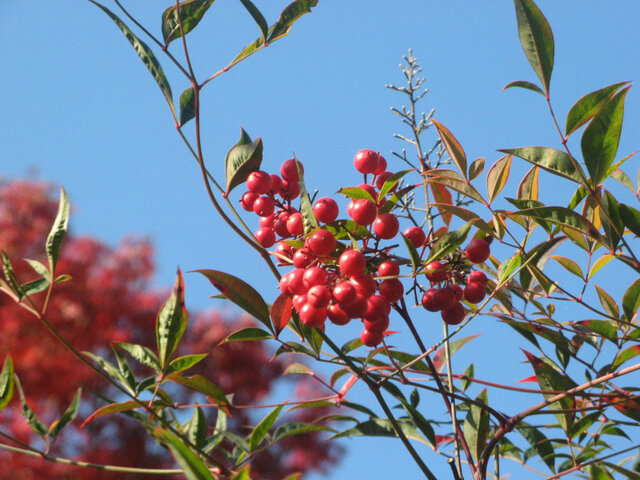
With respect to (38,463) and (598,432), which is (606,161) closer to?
(598,432)

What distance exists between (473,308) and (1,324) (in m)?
5.05

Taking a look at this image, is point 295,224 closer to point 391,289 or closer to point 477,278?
point 391,289

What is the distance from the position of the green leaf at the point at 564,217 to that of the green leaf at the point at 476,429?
0.25 metres

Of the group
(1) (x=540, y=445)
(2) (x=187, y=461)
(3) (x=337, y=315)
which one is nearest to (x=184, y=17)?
(3) (x=337, y=315)

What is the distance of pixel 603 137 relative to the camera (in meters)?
0.56

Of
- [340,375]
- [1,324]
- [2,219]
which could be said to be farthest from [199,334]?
[340,375]

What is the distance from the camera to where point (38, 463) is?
4070 mm

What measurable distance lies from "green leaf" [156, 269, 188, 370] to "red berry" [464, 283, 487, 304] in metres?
0.33

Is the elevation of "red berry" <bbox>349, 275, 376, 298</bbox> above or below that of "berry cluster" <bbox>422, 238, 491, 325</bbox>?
below

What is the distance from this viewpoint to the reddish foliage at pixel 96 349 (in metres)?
4.42

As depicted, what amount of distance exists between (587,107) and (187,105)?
443 millimetres

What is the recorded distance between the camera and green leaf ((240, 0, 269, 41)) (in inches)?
25.8

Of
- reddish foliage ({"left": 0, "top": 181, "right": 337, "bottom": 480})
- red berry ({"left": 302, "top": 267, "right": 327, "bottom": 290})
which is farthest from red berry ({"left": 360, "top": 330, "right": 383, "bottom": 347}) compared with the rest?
reddish foliage ({"left": 0, "top": 181, "right": 337, "bottom": 480})

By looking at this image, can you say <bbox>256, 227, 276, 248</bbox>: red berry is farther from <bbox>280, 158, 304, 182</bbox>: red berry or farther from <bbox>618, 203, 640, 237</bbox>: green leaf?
<bbox>618, 203, 640, 237</bbox>: green leaf
